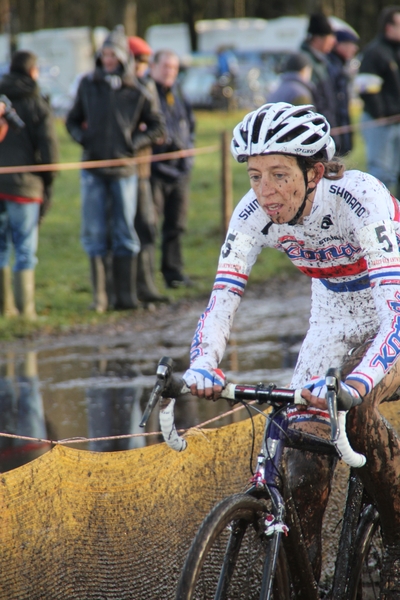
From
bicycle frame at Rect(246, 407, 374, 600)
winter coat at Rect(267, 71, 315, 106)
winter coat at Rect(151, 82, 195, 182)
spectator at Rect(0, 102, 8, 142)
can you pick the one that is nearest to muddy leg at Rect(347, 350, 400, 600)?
bicycle frame at Rect(246, 407, 374, 600)

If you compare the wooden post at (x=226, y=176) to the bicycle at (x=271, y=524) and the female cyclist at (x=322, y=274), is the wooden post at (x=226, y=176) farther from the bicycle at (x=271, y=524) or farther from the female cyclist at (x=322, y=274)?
the bicycle at (x=271, y=524)

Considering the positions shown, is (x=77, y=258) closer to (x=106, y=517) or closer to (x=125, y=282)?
(x=125, y=282)

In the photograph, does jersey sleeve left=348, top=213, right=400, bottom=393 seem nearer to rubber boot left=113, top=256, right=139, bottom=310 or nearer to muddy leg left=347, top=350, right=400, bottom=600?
muddy leg left=347, top=350, right=400, bottom=600

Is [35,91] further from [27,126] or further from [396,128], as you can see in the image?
[396,128]

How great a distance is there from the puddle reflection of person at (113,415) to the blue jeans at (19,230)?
2.28m

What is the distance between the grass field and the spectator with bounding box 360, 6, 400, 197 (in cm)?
80

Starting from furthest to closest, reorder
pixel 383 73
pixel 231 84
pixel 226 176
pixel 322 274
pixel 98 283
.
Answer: pixel 231 84, pixel 383 73, pixel 226 176, pixel 98 283, pixel 322 274

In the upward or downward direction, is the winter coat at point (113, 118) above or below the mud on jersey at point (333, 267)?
above

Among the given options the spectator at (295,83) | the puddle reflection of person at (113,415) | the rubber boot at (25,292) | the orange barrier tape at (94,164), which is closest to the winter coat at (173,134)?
the orange barrier tape at (94,164)

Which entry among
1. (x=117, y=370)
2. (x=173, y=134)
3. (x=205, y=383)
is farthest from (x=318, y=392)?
(x=173, y=134)

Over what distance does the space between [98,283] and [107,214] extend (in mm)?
744

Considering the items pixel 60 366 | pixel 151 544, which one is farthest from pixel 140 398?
pixel 151 544

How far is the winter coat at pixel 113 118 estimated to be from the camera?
9.12 meters

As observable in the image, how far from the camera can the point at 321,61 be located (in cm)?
1075
